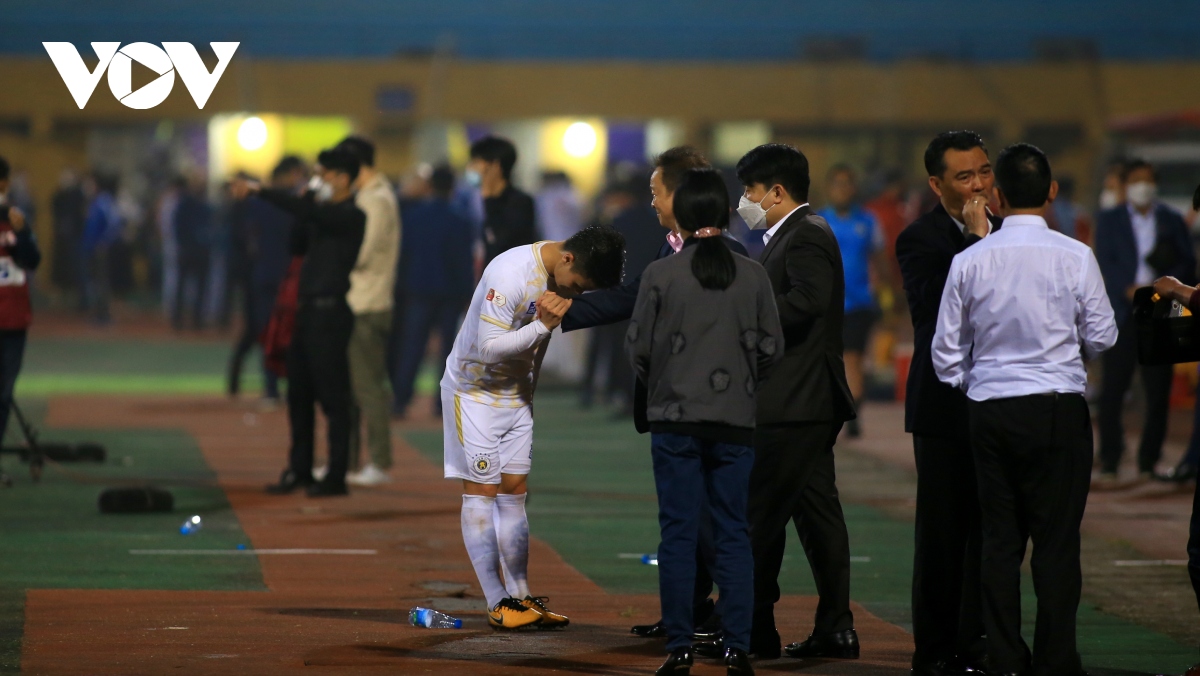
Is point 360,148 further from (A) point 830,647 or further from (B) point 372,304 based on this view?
(A) point 830,647

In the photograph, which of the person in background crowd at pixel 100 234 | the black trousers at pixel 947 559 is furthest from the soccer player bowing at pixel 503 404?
the person in background crowd at pixel 100 234

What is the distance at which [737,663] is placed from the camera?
563cm

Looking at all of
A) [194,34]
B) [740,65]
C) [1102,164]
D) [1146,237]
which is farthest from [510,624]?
[194,34]

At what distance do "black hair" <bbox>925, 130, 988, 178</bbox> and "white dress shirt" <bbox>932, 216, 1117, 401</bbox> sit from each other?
442 mm

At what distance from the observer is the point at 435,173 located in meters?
15.6

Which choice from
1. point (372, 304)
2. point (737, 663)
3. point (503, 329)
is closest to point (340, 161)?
point (372, 304)

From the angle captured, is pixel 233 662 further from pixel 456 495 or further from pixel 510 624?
pixel 456 495

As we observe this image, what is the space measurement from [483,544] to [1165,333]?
271 centimetres

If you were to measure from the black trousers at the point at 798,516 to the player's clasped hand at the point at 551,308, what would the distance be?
2.74 ft

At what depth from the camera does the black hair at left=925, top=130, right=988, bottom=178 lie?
19.6 feet

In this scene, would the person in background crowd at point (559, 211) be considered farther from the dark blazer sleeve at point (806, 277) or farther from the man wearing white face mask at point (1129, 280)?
the dark blazer sleeve at point (806, 277)

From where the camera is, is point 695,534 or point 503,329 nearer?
point 695,534

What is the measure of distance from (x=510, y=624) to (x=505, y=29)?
40.6 metres

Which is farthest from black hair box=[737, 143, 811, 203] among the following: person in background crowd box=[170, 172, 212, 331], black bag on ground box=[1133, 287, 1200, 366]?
person in background crowd box=[170, 172, 212, 331]
